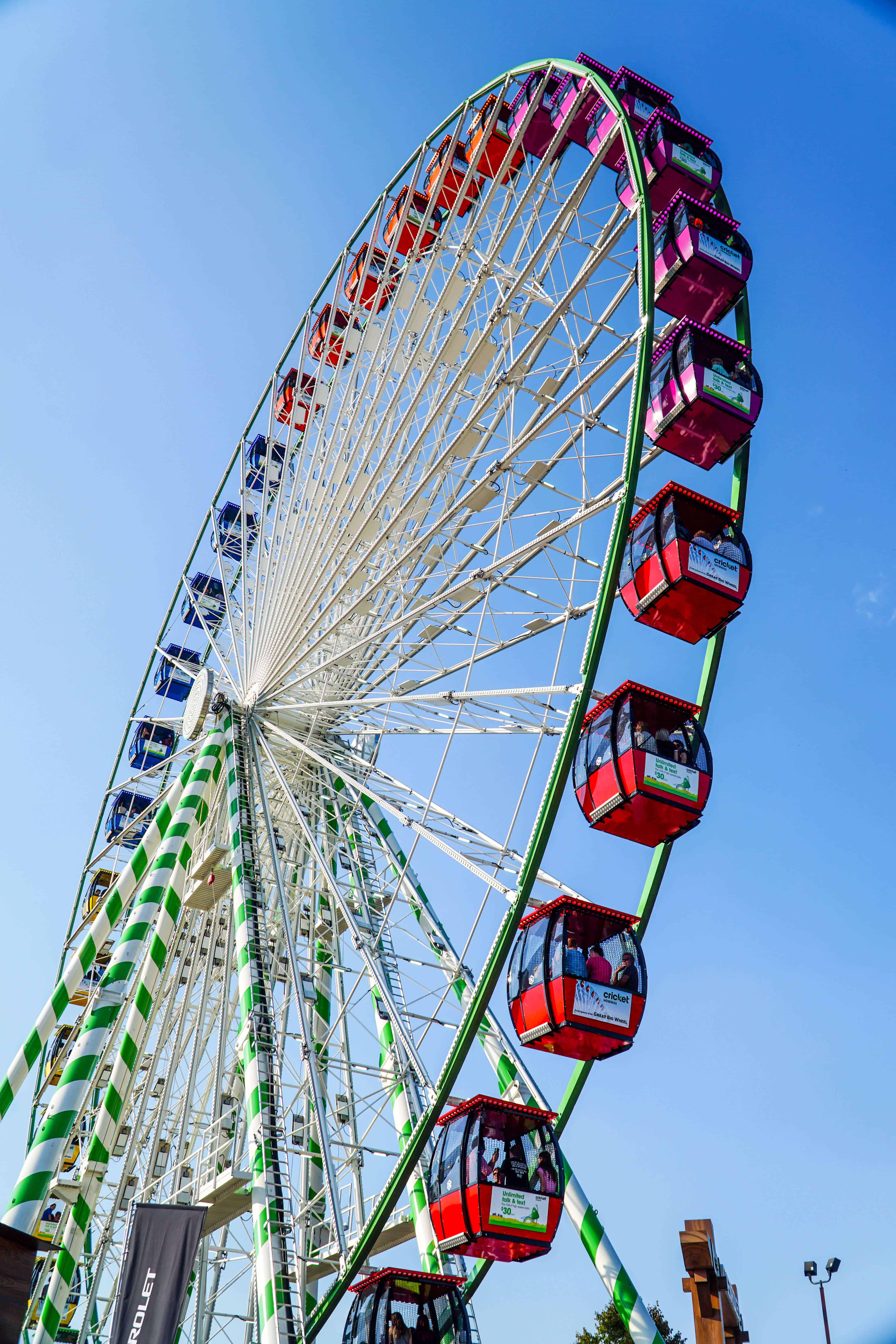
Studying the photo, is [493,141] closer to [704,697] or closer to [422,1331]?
[704,697]

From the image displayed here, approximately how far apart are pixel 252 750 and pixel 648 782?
6748 mm

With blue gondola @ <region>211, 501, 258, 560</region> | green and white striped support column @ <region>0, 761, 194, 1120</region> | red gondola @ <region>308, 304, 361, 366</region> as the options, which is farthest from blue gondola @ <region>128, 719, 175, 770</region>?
red gondola @ <region>308, 304, 361, 366</region>

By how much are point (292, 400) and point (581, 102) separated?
22.9 ft

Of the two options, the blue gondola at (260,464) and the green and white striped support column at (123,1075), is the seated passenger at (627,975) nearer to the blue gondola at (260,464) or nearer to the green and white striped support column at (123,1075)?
the green and white striped support column at (123,1075)

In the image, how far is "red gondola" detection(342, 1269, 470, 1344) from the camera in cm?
1098

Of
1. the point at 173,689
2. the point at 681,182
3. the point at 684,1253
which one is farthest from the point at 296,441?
the point at 684,1253

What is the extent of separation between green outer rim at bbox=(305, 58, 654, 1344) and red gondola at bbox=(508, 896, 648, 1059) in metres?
1.02

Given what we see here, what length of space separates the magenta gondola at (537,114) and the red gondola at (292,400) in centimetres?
560

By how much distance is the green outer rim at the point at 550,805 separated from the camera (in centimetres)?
958

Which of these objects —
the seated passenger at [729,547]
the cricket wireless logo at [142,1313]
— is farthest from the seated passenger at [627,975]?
the cricket wireless logo at [142,1313]

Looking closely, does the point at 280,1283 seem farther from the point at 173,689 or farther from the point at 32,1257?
the point at 173,689

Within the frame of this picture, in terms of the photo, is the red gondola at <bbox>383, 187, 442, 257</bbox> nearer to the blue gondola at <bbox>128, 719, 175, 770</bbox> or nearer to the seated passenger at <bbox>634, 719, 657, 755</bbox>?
the seated passenger at <bbox>634, 719, 657, 755</bbox>

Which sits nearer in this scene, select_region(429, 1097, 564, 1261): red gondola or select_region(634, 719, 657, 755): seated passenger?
select_region(429, 1097, 564, 1261): red gondola

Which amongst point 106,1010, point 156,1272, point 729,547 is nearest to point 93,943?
point 106,1010
